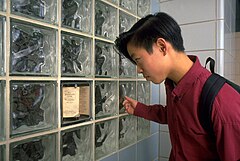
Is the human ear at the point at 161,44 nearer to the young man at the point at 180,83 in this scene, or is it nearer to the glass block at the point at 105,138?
the young man at the point at 180,83

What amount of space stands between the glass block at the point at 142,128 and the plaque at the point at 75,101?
41 centimetres

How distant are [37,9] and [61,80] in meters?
0.21

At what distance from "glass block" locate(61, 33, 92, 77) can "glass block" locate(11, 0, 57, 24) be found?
0.23 ft

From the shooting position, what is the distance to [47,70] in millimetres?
624

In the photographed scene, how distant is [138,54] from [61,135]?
344 millimetres

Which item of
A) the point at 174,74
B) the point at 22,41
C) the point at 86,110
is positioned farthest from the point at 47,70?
the point at 174,74

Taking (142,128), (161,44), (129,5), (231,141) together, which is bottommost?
(142,128)

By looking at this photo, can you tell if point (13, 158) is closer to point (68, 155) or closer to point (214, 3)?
point (68, 155)

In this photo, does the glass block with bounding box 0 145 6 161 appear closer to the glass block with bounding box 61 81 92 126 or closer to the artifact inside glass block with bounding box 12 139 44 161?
the artifact inside glass block with bounding box 12 139 44 161

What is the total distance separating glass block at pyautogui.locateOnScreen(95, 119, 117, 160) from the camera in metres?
0.81

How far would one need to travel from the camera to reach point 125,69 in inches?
38.7

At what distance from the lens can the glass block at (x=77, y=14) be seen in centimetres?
68

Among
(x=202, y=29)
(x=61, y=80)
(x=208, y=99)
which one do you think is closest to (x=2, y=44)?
(x=61, y=80)

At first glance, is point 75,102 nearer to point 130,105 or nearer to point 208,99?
point 130,105
